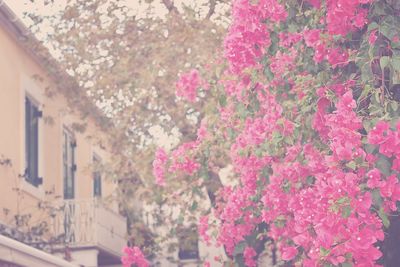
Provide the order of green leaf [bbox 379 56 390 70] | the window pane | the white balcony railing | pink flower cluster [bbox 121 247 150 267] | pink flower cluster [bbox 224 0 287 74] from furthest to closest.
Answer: the white balcony railing < the window pane < pink flower cluster [bbox 121 247 150 267] < pink flower cluster [bbox 224 0 287 74] < green leaf [bbox 379 56 390 70]

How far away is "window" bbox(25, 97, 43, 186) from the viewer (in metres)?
15.3

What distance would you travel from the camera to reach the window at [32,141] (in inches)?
603

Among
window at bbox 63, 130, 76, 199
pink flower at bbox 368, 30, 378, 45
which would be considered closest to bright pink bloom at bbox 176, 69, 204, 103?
pink flower at bbox 368, 30, 378, 45

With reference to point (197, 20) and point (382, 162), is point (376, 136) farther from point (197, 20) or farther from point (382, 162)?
point (197, 20)

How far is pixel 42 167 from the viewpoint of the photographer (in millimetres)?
15836

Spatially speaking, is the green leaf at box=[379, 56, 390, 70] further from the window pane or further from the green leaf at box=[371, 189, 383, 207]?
the window pane

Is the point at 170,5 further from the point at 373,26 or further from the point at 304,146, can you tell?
the point at 373,26

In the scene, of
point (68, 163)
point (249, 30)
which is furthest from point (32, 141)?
point (249, 30)

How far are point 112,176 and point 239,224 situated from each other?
19.0 feet

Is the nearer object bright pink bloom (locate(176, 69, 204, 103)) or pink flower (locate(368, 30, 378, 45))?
pink flower (locate(368, 30, 378, 45))

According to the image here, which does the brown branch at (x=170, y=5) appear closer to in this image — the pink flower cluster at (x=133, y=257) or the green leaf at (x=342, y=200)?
the pink flower cluster at (x=133, y=257)

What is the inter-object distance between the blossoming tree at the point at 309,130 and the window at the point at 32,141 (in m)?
5.54

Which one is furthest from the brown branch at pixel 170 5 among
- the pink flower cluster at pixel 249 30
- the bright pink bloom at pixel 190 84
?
the pink flower cluster at pixel 249 30

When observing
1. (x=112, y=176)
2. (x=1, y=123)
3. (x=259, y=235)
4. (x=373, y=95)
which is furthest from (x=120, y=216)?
(x=373, y=95)
